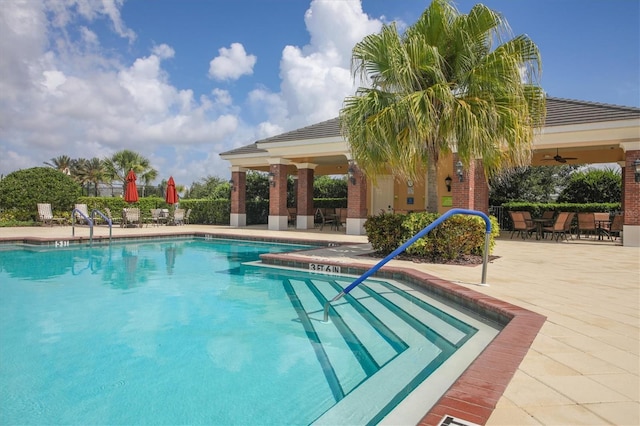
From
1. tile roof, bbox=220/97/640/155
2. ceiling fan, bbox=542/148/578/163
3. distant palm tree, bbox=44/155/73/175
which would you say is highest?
distant palm tree, bbox=44/155/73/175

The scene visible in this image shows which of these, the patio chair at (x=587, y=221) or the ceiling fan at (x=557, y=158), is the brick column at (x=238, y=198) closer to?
the ceiling fan at (x=557, y=158)

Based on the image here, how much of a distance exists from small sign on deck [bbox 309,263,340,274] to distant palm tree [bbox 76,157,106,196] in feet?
140

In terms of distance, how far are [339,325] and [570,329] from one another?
2.61m

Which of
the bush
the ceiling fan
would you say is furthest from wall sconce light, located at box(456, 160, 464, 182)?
the bush

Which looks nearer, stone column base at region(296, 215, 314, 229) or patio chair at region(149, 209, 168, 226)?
stone column base at region(296, 215, 314, 229)

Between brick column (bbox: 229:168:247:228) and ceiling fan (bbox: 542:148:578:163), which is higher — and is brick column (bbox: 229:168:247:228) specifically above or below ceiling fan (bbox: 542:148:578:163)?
below

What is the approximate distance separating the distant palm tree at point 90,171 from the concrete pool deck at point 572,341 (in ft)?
152

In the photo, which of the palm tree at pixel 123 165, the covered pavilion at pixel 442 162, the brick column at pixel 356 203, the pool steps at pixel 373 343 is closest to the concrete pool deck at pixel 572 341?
the pool steps at pixel 373 343

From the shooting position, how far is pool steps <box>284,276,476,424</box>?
3307 millimetres

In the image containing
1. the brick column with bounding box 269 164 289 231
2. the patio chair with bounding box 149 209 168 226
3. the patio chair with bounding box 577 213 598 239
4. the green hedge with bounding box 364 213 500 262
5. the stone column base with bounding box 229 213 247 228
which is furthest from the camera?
the stone column base with bounding box 229 213 247 228

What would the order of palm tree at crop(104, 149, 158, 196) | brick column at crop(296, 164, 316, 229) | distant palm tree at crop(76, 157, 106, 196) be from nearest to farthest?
1. brick column at crop(296, 164, 316, 229)
2. palm tree at crop(104, 149, 158, 196)
3. distant palm tree at crop(76, 157, 106, 196)

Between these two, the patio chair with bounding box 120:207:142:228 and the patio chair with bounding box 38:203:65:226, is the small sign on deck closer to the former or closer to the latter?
the patio chair with bounding box 120:207:142:228

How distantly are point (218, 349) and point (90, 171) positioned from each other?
5276cm

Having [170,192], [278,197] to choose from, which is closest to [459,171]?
[278,197]
